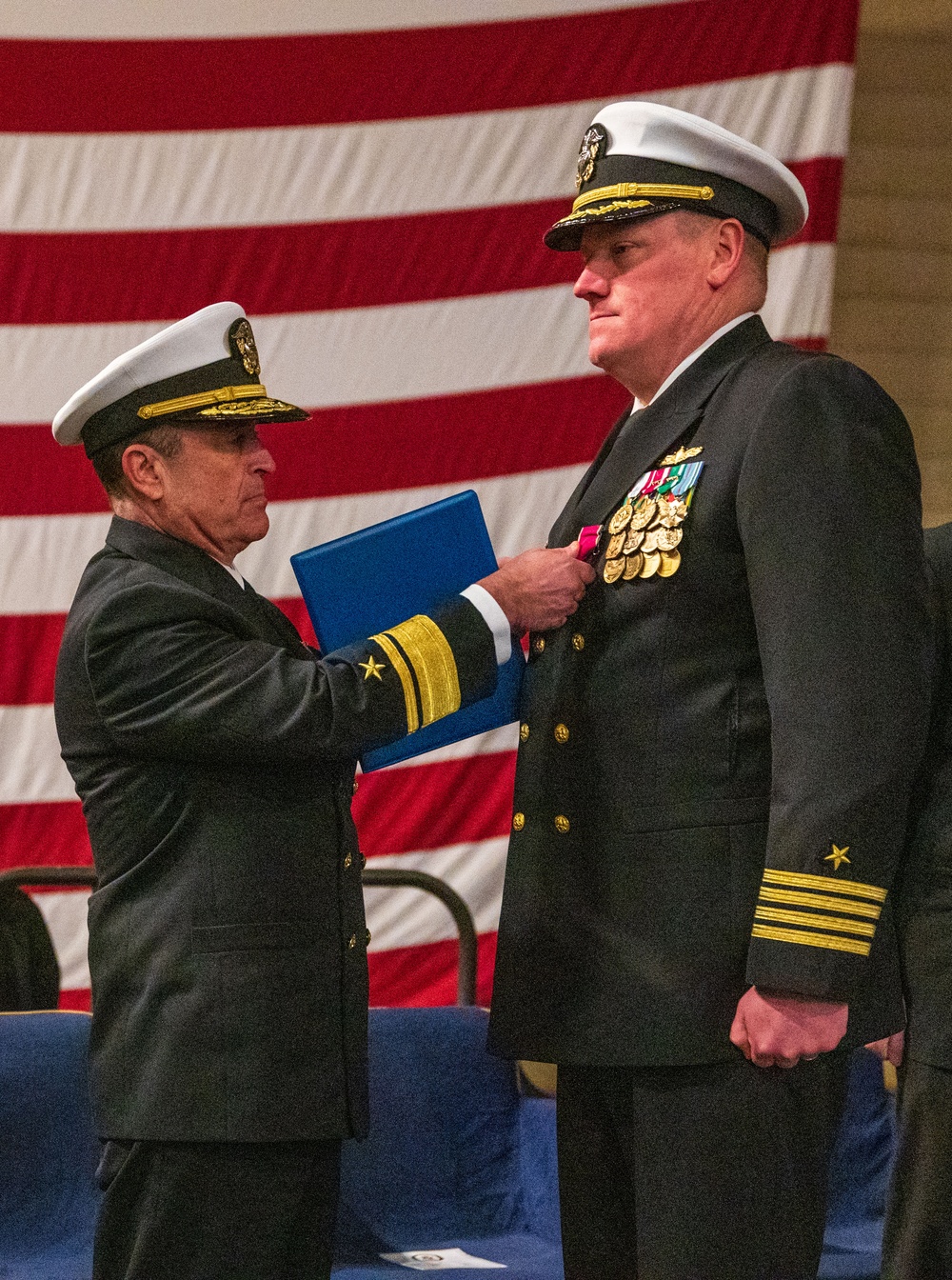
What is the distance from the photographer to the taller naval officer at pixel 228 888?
1.59m

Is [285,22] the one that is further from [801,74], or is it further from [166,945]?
[166,945]

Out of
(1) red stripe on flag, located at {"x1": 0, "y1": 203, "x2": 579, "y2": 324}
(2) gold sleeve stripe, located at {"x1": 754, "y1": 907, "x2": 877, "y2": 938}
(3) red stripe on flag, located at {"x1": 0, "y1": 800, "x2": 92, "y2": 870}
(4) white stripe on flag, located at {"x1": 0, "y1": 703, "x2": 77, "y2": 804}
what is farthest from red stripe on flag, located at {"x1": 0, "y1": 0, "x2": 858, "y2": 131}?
(2) gold sleeve stripe, located at {"x1": 754, "y1": 907, "x2": 877, "y2": 938}

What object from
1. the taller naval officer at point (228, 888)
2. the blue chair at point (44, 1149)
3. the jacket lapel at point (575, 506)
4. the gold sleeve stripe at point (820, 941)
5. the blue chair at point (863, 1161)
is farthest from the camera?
the blue chair at point (863, 1161)

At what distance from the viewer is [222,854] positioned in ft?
5.28


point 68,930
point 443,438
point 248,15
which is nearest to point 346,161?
point 248,15

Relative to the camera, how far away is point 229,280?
11.7 feet

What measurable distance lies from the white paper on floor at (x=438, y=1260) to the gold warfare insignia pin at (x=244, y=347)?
1.48 m

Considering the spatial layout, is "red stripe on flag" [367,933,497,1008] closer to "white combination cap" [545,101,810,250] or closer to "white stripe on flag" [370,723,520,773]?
"white stripe on flag" [370,723,520,773]

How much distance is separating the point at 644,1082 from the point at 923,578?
0.52 meters

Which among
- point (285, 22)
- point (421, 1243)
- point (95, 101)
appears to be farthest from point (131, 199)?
point (421, 1243)

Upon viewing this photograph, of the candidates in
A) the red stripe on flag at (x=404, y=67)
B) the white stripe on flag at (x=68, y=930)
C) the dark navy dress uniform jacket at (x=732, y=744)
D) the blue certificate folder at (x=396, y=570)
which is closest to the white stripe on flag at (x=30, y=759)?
the white stripe on flag at (x=68, y=930)

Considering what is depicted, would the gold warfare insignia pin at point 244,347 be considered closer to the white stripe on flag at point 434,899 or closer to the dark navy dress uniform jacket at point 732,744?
the dark navy dress uniform jacket at point 732,744

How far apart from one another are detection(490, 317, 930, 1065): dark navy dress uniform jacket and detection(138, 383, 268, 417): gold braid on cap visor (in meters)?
0.48

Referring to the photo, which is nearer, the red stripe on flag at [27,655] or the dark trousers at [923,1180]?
the dark trousers at [923,1180]
